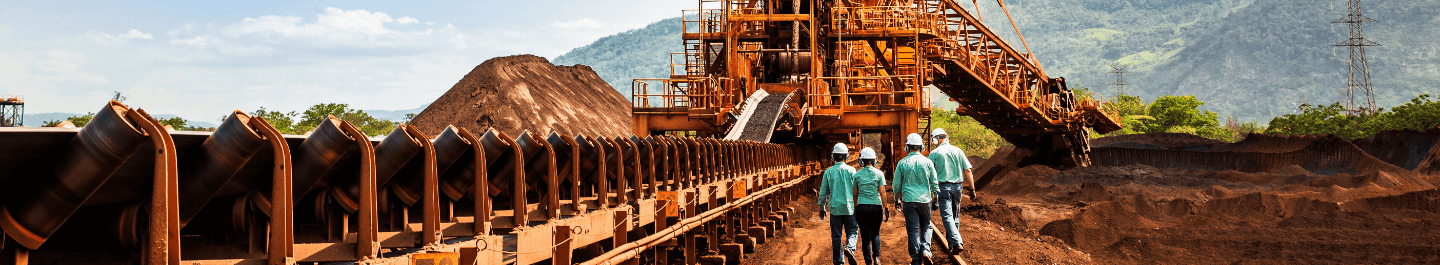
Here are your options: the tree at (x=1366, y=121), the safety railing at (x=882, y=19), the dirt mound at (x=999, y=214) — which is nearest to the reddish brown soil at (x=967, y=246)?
the dirt mound at (x=999, y=214)

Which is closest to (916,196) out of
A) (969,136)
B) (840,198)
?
(840,198)

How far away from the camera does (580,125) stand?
2729 inches

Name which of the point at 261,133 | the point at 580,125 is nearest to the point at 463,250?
the point at 261,133

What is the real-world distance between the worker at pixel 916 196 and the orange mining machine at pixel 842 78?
8.42 metres

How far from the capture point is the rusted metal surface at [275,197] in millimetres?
3000

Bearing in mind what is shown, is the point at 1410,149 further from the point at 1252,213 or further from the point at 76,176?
the point at 76,176

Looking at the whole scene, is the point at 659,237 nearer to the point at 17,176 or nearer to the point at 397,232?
the point at 397,232

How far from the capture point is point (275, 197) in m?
3.50

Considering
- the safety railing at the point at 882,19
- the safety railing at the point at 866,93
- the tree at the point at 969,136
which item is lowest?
the tree at the point at 969,136

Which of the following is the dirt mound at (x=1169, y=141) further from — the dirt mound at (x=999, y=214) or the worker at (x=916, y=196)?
the worker at (x=916, y=196)

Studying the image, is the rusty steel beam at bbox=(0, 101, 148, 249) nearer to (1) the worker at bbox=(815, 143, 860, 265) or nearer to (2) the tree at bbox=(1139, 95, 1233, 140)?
(1) the worker at bbox=(815, 143, 860, 265)

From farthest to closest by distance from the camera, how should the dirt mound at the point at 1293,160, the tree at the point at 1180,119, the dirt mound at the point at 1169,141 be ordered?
the tree at the point at 1180,119 → the dirt mound at the point at 1169,141 → the dirt mound at the point at 1293,160

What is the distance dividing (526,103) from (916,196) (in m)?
56.1

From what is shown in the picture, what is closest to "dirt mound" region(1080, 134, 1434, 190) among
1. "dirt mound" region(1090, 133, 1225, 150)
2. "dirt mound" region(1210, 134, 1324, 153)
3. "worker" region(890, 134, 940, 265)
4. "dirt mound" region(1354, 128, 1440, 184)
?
"dirt mound" region(1210, 134, 1324, 153)
